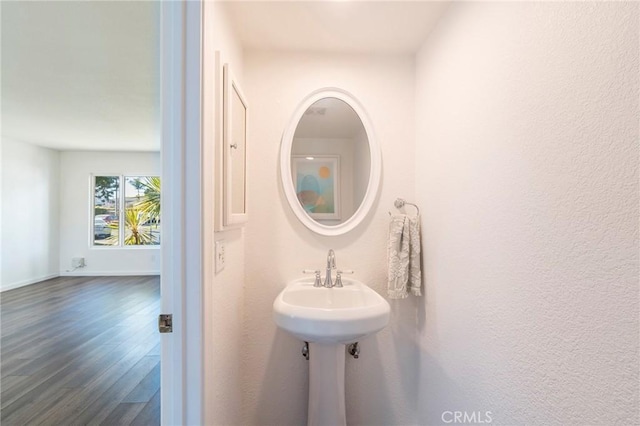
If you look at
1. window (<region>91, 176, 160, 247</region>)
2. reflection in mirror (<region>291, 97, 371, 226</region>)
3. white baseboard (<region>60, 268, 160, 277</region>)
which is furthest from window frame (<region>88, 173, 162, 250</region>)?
reflection in mirror (<region>291, 97, 371, 226</region>)

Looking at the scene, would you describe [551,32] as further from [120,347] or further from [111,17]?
[120,347]

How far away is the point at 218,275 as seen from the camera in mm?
1025

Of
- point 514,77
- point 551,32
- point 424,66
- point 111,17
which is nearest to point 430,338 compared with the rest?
point 514,77

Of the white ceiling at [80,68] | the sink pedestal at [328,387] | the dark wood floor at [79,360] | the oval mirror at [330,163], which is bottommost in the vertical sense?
the dark wood floor at [79,360]

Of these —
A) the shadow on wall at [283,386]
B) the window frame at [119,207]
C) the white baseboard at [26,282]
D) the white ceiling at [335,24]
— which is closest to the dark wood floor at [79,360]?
the white baseboard at [26,282]

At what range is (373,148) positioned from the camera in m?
1.58

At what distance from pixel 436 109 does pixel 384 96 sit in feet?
1.16

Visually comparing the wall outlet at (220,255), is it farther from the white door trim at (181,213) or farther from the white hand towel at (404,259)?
the white hand towel at (404,259)

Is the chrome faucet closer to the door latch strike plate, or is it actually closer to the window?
the door latch strike plate

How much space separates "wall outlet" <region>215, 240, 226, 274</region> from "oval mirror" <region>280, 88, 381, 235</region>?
545mm

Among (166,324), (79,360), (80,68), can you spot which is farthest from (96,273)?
(166,324)

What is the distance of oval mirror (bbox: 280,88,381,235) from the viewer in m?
1.55

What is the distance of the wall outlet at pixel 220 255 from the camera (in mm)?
1004

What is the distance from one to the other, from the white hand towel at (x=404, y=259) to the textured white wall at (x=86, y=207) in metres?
5.28
